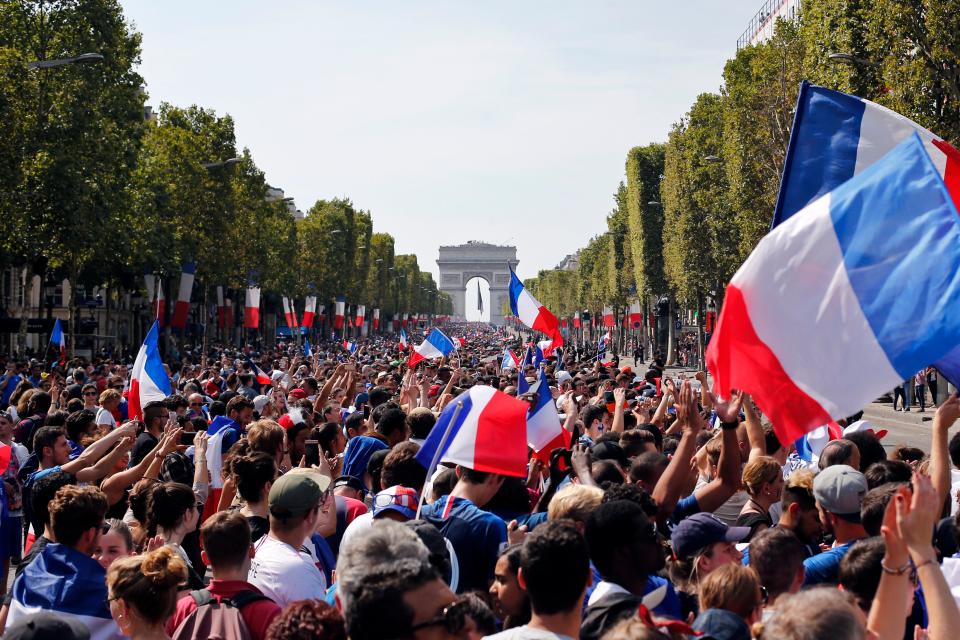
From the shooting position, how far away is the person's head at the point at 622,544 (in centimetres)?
510

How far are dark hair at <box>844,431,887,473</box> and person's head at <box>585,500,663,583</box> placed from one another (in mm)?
3743

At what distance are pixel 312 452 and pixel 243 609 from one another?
5.17m

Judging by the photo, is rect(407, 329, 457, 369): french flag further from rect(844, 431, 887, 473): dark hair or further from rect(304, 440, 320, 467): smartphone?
rect(844, 431, 887, 473): dark hair

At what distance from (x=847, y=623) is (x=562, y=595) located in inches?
40.4

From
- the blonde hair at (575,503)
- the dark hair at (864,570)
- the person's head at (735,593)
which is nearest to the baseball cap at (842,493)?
the dark hair at (864,570)

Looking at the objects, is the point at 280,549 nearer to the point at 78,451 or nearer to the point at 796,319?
the point at 796,319

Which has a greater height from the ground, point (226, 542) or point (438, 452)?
point (438, 452)

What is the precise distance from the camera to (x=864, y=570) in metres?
5.08

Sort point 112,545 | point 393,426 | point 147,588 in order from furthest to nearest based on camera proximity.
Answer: point 393,426 < point 112,545 < point 147,588

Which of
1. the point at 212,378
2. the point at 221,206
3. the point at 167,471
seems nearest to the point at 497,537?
the point at 167,471

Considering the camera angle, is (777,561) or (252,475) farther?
(252,475)

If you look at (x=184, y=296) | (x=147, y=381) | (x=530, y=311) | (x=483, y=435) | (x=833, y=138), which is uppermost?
(x=184, y=296)

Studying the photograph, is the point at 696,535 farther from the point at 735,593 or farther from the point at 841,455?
the point at 841,455

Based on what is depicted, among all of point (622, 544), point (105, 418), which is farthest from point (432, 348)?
point (622, 544)
